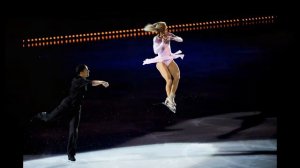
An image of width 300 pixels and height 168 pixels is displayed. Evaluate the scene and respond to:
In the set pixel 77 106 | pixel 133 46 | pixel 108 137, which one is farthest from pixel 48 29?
pixel 77 106

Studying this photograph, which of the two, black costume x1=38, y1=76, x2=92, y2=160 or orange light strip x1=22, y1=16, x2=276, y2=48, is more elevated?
orange light strip x1=22, y1=16, x2=276, y2=48

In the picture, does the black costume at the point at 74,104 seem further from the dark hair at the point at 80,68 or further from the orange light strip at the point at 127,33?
the orange light strip at the point at 127,33

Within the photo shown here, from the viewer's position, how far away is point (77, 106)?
6.52 m

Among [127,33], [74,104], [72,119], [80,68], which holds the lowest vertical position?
[72,119]

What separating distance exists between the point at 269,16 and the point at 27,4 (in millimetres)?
7406

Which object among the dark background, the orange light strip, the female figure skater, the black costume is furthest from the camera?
the orange light strip

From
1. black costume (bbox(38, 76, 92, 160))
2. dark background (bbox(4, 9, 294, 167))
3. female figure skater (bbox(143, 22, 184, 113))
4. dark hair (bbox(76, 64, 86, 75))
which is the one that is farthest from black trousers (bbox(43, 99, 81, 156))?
female figure skater (bbox(143, 22, 184, 113))

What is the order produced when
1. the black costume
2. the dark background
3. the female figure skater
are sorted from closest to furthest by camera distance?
1. the black costume
2. the dark background
3. the female figure skater

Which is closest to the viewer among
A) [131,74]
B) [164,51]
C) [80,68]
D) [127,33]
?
[80,68]

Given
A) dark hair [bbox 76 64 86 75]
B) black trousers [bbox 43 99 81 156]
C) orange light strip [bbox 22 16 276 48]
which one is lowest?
black trousers [bbox 43 99 81 156]

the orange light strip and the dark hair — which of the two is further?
the orange light strip

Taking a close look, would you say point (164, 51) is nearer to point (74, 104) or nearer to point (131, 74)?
point (74, 104)

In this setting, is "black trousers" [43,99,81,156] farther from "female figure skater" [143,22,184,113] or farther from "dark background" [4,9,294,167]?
"female figure skater" [143,22,184,113]

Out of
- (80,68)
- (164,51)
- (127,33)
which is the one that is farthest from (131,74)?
(80,68)
